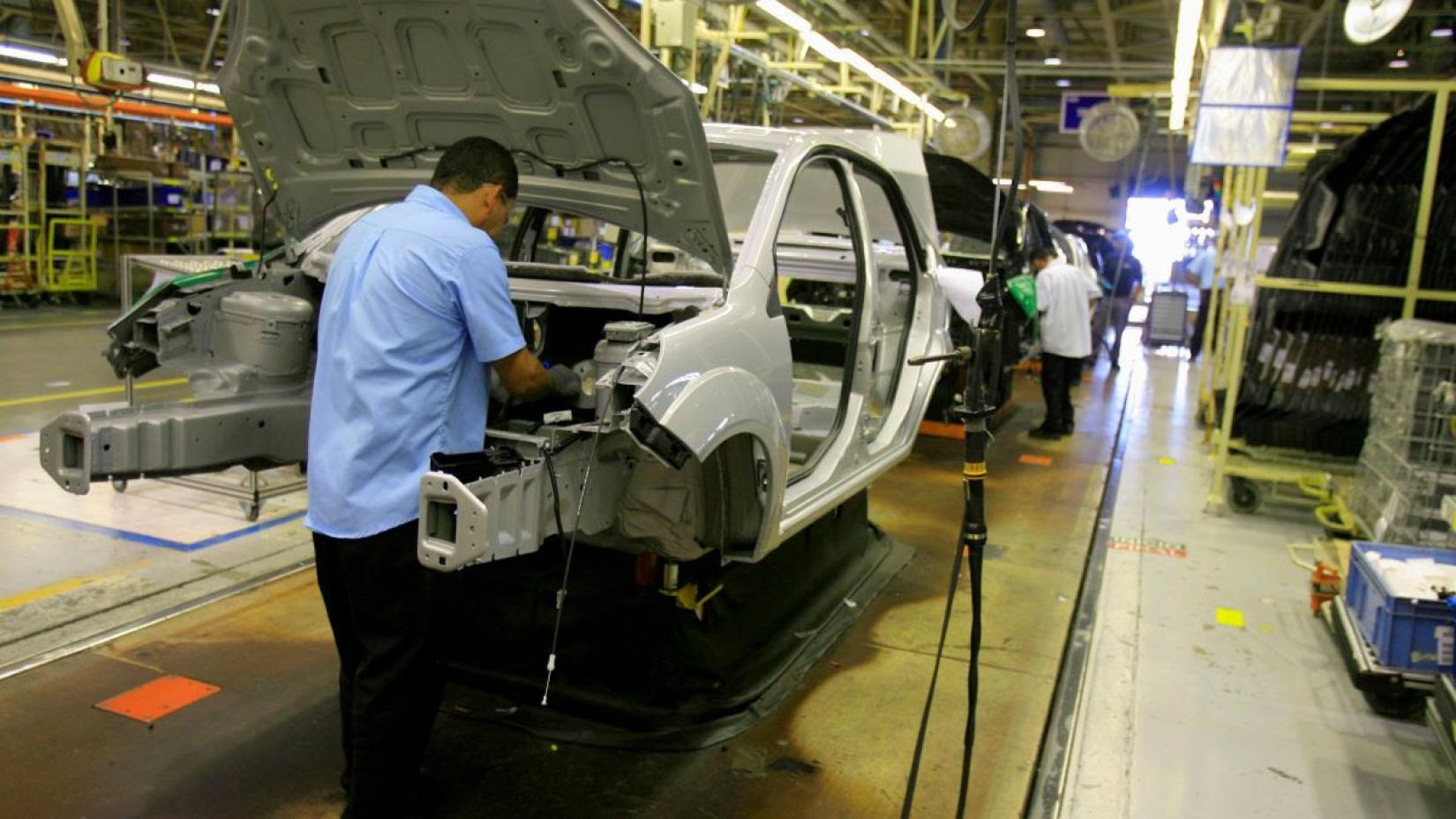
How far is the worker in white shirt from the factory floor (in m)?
2.96

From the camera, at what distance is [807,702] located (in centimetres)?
346

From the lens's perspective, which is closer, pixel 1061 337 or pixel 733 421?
pixel 733 421

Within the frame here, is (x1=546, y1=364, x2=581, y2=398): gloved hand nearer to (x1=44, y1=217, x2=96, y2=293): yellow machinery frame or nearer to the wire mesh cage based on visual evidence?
the wire mesh cage

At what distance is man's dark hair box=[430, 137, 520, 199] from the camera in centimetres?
250

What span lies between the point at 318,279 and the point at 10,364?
7.63 metres

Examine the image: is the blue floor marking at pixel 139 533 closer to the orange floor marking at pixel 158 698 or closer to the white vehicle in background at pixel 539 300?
the orange floor marking at pixel 158 698

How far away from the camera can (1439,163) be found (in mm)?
5562

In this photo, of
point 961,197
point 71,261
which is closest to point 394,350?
point 961,197

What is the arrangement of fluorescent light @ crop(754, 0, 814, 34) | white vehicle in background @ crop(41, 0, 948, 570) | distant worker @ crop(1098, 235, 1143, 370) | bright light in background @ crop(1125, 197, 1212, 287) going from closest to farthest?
white vehicle in background @ crop(41, 0, 948, 570), fluorescent light @ crop(754, 0, 814, 34), distant worker @ crop(1098, 235, 1143, 370), bright light in background @ crop(1125, 197, 1212, 287)

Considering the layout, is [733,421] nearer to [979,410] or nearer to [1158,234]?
[979,410]

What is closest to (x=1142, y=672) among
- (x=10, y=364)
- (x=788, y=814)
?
(x=788, y=814)

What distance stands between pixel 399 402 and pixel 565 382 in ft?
1.64

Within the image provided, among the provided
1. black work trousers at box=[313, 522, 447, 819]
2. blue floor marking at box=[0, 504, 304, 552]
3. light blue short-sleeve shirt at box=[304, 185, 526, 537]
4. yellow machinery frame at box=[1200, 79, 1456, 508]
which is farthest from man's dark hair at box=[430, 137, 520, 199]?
yellow machinery frame at box=[1200, 79, 1456, 508]

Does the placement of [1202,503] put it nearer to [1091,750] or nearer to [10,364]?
[1091,750]
